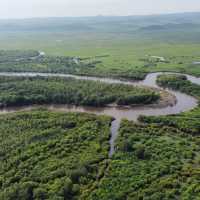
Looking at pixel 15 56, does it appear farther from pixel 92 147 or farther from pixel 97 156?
pixel 97 156

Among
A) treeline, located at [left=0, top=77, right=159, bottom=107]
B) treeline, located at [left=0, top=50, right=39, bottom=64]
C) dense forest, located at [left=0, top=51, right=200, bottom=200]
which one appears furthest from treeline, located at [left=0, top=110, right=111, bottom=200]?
treeline, located at [left=0, top=50, right=39, bottom=64]

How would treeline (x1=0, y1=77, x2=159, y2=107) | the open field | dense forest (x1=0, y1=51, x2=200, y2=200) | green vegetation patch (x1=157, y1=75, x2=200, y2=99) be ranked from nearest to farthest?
dense forest (x1=0, y1=51, x2=200, y2=200)
the open field
treeline (x1=0, y1=77, x2=159, y2=107)
green vegetation patch (x1=157, y1=75, x2=200, y2=99)

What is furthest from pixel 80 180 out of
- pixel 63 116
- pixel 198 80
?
pixel 198 80

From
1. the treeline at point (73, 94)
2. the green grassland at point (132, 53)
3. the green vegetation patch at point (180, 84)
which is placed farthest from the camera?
the green grassland at point (132, 53)

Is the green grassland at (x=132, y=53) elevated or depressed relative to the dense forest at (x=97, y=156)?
elevated

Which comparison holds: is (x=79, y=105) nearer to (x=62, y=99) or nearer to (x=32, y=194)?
(x=62, y=99)

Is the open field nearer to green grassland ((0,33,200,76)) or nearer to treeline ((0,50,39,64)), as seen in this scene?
green grassland ((0,33,200,76))

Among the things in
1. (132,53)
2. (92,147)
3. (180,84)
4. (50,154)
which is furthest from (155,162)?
(132,53)

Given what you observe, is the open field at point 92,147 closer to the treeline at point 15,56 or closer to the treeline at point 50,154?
the treeline at point 50,154

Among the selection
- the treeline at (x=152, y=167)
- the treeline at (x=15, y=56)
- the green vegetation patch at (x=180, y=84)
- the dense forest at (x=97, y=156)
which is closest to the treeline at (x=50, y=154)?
the dense forest at (x=97, y=156)
